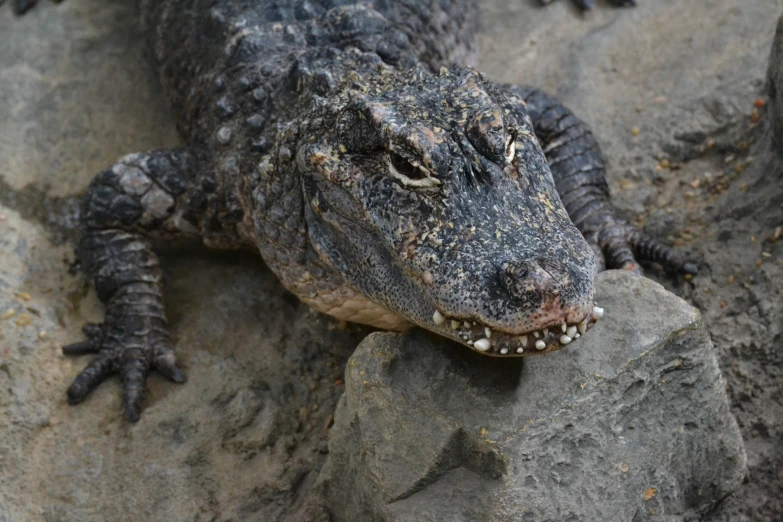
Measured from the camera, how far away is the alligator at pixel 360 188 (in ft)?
8.88

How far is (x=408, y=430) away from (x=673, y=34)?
3445 millimetres

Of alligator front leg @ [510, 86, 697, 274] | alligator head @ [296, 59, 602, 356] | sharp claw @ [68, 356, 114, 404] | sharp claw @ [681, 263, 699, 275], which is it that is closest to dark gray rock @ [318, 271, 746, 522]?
alligator head @ [296, 59, 602, 356]

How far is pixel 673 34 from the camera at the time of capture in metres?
5.19

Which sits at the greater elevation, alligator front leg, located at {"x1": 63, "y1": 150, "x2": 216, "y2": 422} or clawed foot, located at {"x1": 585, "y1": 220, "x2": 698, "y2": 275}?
clawed foot, located at {"x1": 585, "y1": 220, "x2": 698, "y2": 275}

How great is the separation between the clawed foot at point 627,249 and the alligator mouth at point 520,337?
4.64ft

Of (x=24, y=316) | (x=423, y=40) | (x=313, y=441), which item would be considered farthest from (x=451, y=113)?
(x=24, y=316)

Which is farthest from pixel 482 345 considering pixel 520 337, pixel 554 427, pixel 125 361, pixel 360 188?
pixel 125 361

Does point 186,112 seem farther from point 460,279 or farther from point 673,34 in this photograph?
point 673,34

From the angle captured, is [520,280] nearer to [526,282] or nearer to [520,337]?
[526,282]

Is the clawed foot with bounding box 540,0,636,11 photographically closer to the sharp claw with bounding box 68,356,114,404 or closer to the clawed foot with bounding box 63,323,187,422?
the clawed foot with bounding box 63,323,187,422

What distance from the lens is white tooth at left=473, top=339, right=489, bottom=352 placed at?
8.68ft

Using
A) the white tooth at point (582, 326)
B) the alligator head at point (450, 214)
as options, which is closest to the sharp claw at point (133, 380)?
the alligator head at point (450, 214)

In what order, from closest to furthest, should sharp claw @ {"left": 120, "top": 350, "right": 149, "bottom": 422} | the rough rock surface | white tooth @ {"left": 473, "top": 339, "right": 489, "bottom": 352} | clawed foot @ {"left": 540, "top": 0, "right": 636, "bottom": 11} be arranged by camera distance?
white tooth @ {"left": 473, "top": 339, "right": 489, "bottom": 352}, the rough rock surface, sharp claw @ {"left": 120, "top": 350, "right": 149, "bottom": 422}, clawed foot @ {"left": 540, "top": 0, "right": 636, "bottom": 11}

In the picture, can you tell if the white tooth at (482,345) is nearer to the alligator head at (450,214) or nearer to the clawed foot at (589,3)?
the alligator head at (450,214)
